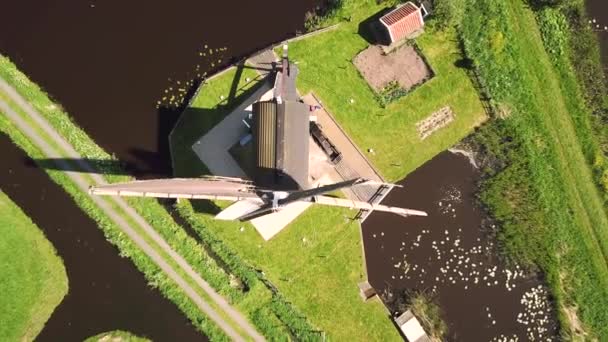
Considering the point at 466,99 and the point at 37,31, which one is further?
the point at 466,99

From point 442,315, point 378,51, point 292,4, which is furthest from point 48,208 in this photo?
point 442,315

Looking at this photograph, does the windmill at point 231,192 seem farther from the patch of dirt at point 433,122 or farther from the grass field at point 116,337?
the grass field at point 116,337

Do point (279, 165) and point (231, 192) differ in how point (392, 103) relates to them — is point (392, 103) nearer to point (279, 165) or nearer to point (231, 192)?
point (279, 165)

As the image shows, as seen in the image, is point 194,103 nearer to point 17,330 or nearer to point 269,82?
point 269,82

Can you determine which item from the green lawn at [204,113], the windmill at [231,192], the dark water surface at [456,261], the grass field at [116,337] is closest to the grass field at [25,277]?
the grass field at [116,337]

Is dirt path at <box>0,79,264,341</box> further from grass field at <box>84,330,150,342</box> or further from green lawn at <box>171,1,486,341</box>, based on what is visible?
grass field at <box>84,330,150,342</box>

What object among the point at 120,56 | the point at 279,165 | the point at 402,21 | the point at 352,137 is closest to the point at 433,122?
the point at 352,137
